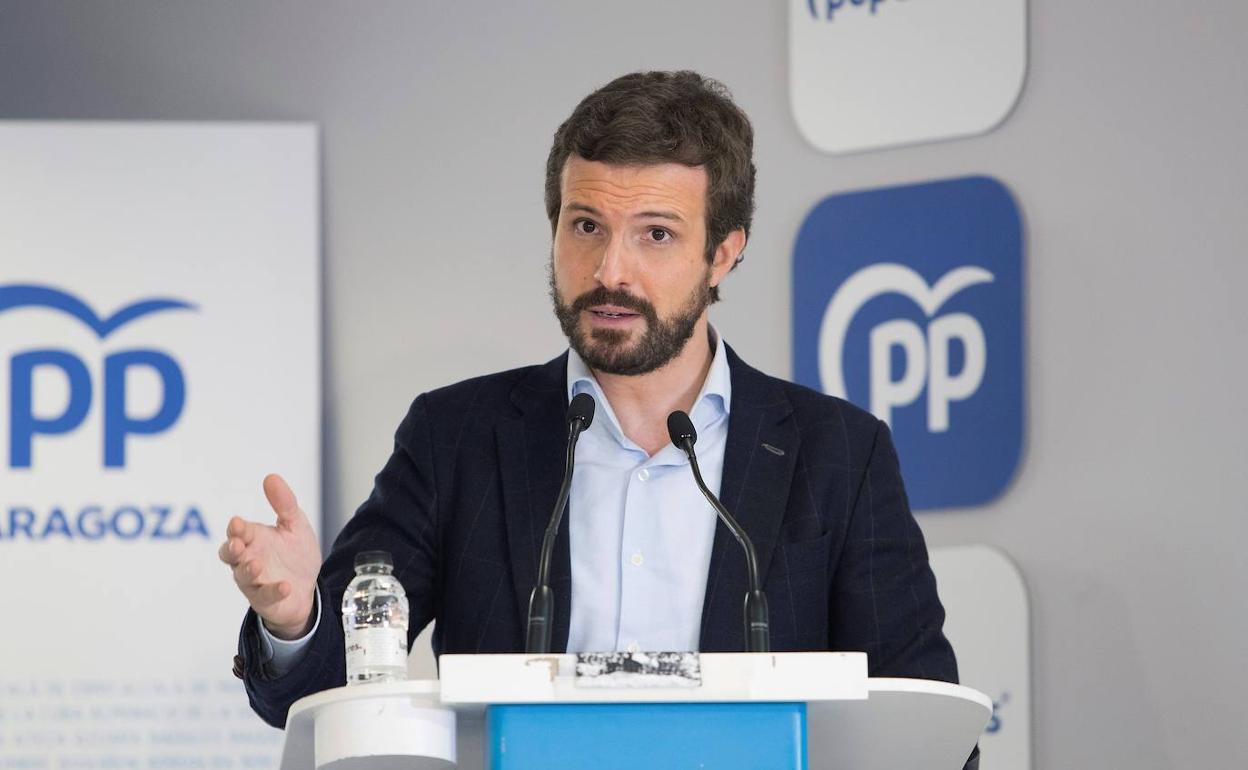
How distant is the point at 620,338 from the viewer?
8.65 feet

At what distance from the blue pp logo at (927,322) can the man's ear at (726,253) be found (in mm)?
1266

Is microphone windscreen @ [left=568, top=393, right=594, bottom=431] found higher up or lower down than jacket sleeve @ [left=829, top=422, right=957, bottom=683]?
higher up

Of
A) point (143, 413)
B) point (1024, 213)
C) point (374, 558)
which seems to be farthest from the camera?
point (143, 413)

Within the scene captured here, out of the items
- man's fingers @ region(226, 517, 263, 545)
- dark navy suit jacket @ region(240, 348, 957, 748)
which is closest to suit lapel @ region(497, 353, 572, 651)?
dark navy suit jacket @ region(240, 348, 957, 748)

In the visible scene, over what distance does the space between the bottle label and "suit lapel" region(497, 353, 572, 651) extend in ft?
1.31

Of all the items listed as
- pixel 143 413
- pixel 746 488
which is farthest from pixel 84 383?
pixel 746 488

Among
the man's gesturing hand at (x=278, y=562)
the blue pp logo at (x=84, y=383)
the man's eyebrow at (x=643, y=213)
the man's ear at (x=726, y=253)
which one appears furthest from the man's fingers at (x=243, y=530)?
the blue pp logo at (x=84, y=383)

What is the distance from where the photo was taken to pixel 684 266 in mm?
2703

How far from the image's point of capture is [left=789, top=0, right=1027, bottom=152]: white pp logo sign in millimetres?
4090

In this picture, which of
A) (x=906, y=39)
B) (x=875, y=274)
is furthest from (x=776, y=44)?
(x=875, y=274)

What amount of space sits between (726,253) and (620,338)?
355 millimetres

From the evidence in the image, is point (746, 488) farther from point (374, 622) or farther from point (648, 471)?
point (374, 622)

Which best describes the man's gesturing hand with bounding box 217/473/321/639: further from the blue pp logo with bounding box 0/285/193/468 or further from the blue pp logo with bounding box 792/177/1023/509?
the blue pp logo with bounding box 0/285/193/468

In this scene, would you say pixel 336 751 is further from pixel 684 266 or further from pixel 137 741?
pixel 137 741
